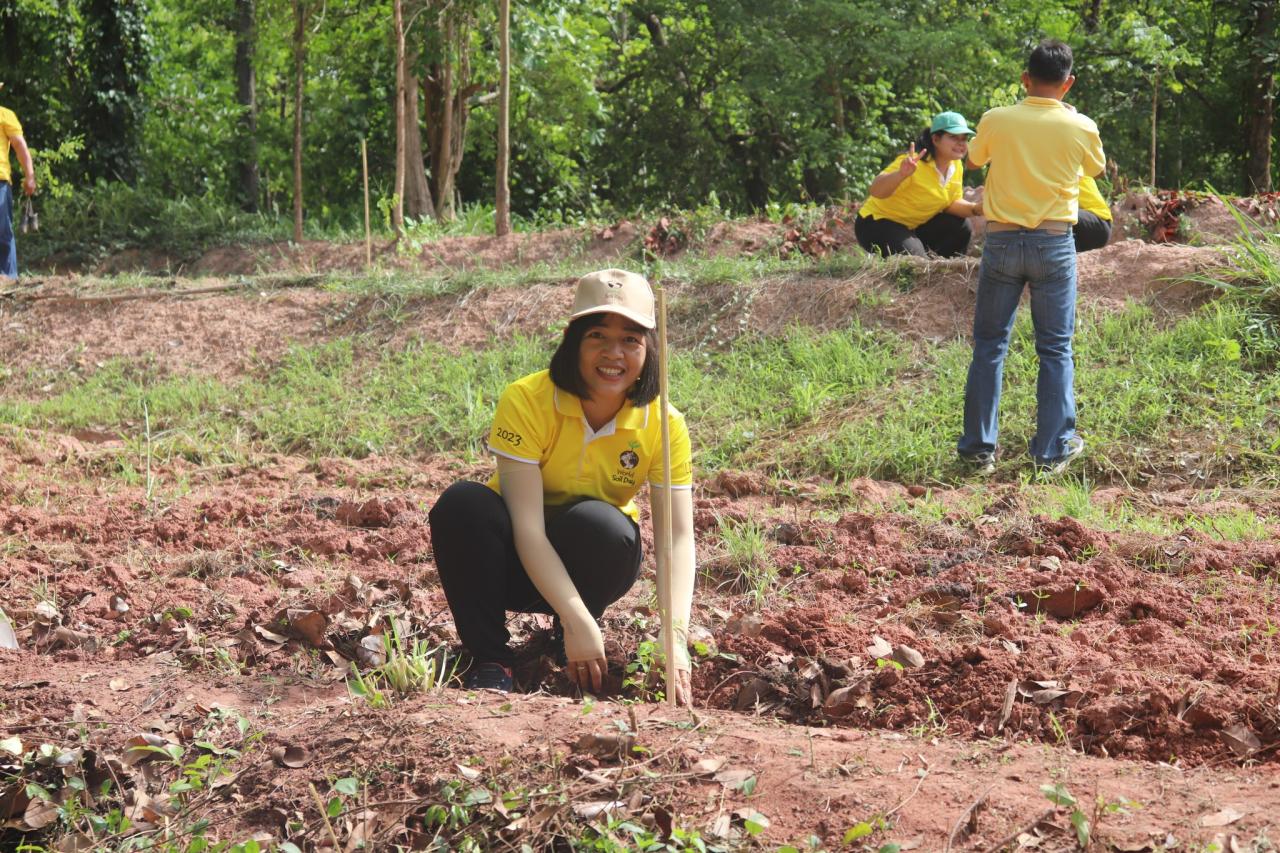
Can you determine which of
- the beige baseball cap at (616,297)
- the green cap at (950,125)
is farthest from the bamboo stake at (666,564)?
the green cap at (950,125)

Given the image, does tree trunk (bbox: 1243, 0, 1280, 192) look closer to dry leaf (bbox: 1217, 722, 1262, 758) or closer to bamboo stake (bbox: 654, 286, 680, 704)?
dry leaf (bbox: 1217, 722, 1262, 758)

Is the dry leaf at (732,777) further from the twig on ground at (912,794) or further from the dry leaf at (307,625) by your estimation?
the dry leaf at (307,625)

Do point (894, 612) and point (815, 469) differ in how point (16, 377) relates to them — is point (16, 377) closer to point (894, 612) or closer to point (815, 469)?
point (815, 469)

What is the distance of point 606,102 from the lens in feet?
53.1

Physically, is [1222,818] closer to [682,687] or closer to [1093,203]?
[682,687]

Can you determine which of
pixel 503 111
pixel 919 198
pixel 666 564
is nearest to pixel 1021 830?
pixel 666 564

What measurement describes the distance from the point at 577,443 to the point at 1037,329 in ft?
10.1

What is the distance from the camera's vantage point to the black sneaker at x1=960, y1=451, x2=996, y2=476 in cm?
599

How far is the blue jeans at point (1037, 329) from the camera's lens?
19.1ft

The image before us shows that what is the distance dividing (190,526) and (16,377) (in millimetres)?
3912

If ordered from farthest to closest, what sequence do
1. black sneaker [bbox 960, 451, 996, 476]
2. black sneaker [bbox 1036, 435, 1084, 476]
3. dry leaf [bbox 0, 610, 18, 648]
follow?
1. black sneaker [bbox 960, 451, 996, 476]
2. black sneaker [bbox 1036, 435, 1084, 476]
3. dry leaf [bbox 0, 610, 18, 648]

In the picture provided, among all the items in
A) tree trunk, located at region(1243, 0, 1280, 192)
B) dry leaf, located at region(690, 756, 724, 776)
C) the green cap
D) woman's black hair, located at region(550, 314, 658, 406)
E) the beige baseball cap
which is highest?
tree trunk, located at region(1243, 0, 1280, 192)

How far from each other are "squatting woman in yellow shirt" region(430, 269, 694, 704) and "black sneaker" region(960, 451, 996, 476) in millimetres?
2771

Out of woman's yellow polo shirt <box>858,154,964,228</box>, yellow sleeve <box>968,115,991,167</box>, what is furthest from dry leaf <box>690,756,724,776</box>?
woman's yellow polo shirt <box>858,154,964,228</box>
